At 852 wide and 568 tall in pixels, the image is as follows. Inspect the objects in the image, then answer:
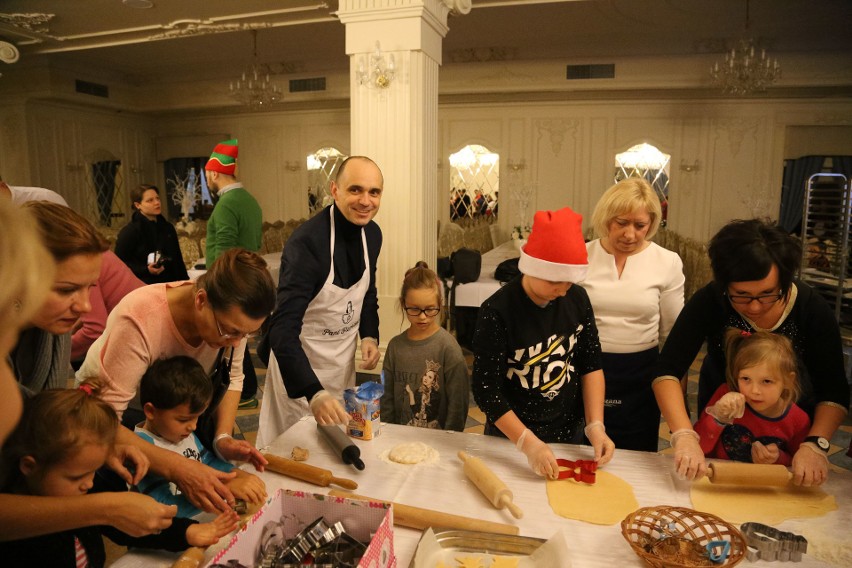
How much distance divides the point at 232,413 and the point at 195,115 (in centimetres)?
1092

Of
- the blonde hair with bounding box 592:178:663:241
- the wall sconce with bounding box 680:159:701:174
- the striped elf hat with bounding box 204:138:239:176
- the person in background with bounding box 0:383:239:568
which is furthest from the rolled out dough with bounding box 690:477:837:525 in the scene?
the wall sconce with bounding box 680:159:701:174

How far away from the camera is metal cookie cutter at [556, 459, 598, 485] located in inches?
60.3

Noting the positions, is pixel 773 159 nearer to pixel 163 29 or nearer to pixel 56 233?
pixel 163 29

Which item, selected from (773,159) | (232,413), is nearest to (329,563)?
(232,413)

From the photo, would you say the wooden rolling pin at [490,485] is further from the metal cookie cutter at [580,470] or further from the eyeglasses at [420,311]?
the eyeglasses at [420,311]

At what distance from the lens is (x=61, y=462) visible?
1.14 m

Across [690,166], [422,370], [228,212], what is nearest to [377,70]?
[228,212]

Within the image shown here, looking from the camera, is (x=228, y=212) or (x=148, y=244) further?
(x=148, y=244)

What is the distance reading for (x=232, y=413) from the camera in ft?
5.89

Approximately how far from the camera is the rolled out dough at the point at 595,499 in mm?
1375

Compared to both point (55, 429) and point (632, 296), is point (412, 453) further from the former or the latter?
point (632, 296)

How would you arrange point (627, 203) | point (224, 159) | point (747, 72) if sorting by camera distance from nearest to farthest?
point (627, 203) → point (224, 159) → point (747, 72)

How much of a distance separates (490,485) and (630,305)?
1.00m

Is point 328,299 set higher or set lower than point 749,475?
higher
